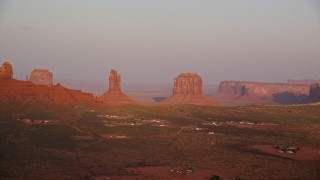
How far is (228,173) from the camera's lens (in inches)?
1362

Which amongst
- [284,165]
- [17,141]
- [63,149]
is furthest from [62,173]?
[284,165]

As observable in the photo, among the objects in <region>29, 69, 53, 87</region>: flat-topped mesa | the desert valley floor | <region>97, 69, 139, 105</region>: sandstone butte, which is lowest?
the desert valley floor

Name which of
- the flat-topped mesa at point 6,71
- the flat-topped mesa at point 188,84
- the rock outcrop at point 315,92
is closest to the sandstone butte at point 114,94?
the flat-topped mesa at point 6,71

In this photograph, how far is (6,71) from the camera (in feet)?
283

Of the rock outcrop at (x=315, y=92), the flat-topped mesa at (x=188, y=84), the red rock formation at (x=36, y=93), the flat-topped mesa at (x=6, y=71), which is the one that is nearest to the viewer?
the red rock formation at (x=36, y=93)

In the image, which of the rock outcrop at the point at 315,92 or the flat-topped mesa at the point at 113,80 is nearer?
the flat-topped mesa at the point at 113,80

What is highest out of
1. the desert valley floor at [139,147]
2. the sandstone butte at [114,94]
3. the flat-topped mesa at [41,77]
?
the flat-topped mesa at [41,77]

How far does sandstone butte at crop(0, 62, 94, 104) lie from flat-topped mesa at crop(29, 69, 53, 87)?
68.8 metres

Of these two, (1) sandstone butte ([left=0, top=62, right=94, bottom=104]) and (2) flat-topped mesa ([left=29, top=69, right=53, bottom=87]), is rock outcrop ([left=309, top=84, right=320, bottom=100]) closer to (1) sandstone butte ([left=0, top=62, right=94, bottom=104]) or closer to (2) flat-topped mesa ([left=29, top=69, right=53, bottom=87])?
(2) flat-topped mesa ([left=29, top=69, right=53, bottom=87])

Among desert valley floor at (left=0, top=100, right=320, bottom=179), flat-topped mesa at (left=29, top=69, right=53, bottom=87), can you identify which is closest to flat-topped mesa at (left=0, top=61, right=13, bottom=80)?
desert valley floor at (left=0, top=100, right=320, bottom=179)

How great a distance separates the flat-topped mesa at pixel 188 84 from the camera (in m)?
175

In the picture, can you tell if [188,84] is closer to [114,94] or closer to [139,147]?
[114,94]

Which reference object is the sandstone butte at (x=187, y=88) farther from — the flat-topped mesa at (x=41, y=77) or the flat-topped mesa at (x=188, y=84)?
the flat-topped mesa at (x=41, y=77)

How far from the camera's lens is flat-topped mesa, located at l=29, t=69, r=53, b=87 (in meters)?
159
